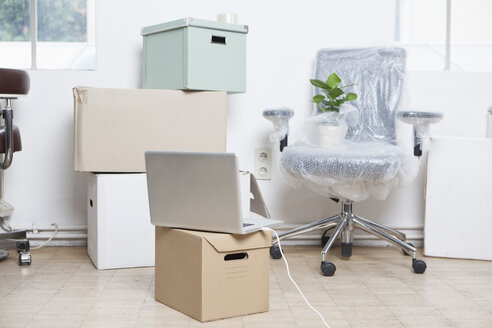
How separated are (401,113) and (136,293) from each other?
1125 millimetres

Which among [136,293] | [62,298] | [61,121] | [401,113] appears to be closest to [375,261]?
[401,113]

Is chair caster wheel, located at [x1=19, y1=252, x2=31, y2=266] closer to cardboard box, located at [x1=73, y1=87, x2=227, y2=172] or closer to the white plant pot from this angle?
cardboard box, located at [x1=73, y1=87, x2=227, y2=172]

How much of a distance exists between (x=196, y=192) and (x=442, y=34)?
1771mm

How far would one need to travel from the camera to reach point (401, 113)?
6.84 ft

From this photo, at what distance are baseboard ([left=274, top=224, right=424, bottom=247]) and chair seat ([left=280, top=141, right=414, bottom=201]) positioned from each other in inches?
17.8

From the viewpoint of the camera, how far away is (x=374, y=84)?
2.38 meters

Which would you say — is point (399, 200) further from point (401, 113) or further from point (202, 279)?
point (202, 279)

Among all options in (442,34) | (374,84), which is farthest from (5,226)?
(442,34)

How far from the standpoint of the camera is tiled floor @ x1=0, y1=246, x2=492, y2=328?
59.8 inches

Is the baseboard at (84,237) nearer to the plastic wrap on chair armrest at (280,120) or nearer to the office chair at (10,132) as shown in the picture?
the office chair at (10,132)

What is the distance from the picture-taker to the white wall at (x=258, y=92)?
2455 mm

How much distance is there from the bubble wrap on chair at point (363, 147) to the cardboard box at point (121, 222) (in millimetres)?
560

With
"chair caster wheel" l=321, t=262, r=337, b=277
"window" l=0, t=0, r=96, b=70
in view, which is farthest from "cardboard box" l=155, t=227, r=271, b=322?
"window" l=0, t=0, r=96, b=70

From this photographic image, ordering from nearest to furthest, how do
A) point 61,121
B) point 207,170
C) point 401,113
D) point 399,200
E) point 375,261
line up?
point 207,170 < point 401,113 < point 375,261 < point 61,121 < point 399,200
